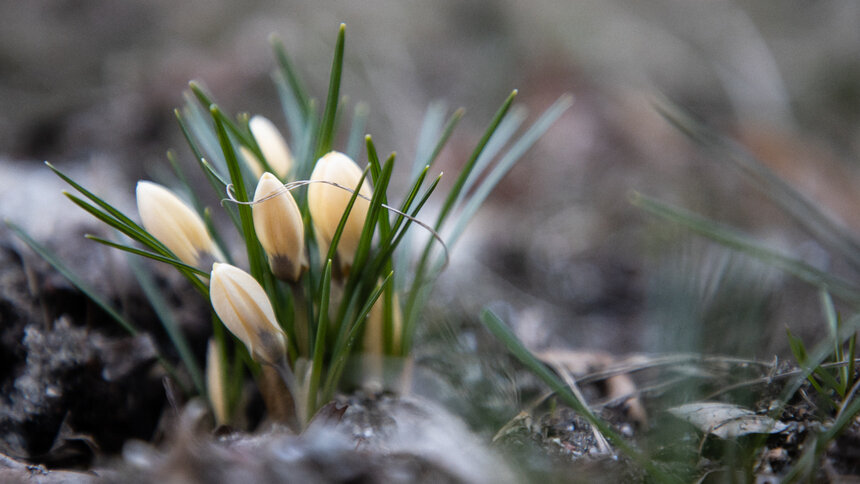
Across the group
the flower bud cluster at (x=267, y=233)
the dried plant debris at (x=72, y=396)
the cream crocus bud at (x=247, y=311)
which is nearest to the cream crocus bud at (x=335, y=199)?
the flower bud cluster at (x=267, y=233)

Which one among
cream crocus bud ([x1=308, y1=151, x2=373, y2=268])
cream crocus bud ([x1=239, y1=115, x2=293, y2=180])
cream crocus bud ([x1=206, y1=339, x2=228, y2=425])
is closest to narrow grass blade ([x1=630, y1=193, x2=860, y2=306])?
cream crocus bud ([x1=308, y1=151, x2=373, y2=268])

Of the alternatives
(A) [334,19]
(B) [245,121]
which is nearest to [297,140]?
(B) [245,121]

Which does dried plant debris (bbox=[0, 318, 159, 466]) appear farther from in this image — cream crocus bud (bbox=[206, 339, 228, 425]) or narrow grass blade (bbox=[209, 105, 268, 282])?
narrow grass blade (bbox=[209, 105, 268, 282])

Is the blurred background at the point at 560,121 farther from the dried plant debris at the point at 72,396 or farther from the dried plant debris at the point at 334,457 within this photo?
the dried plant debris at the point at 334,457

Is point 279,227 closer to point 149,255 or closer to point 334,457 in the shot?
point 149,255

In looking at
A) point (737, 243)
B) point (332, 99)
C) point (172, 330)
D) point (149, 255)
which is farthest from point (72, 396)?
point (737, 243)

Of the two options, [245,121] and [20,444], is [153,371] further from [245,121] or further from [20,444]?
[245,121]
